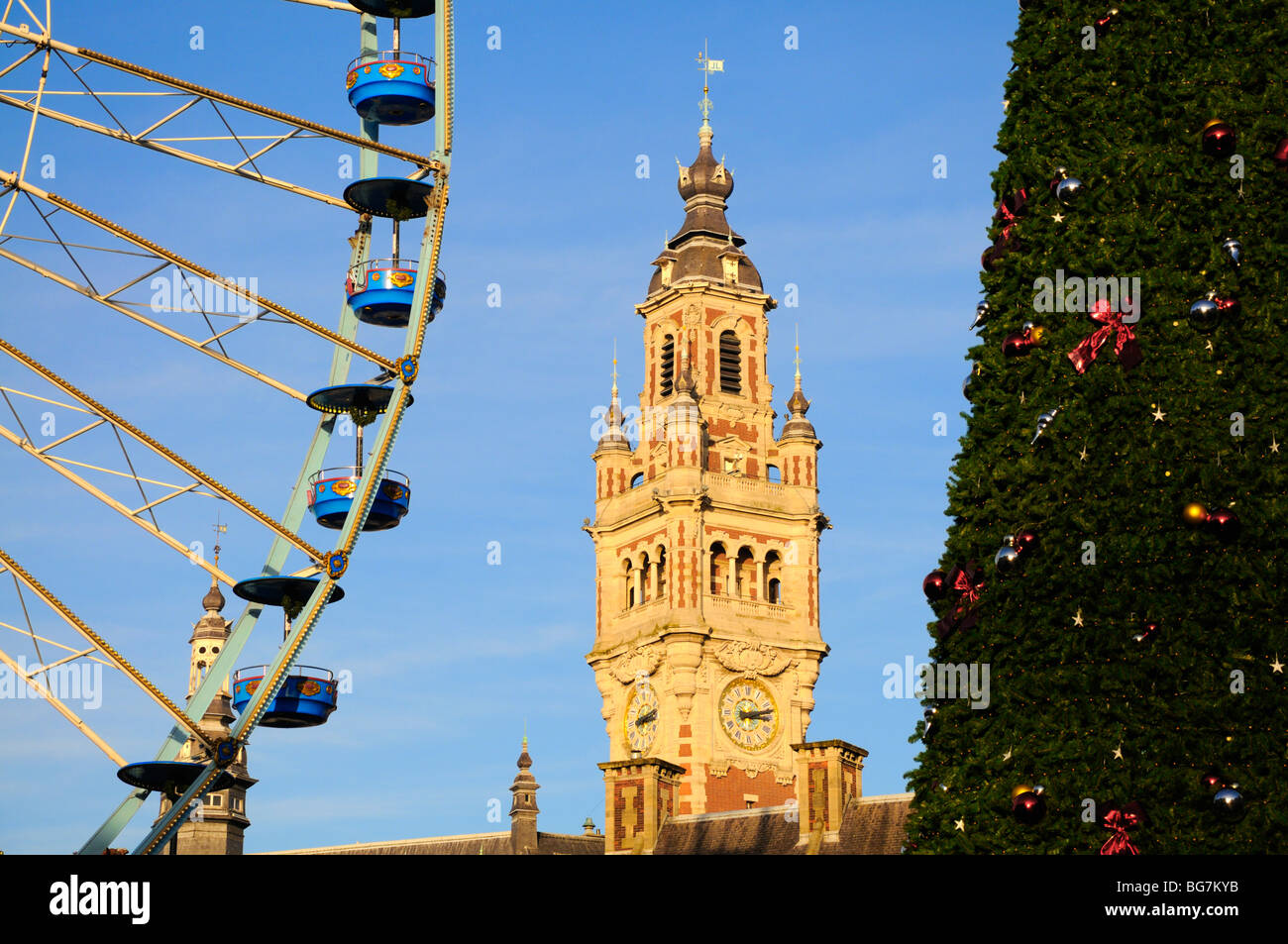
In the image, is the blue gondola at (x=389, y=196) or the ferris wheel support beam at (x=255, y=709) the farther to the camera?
the blue gondola at (x=389, y=196)

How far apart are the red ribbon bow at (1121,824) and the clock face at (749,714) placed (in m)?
74.4

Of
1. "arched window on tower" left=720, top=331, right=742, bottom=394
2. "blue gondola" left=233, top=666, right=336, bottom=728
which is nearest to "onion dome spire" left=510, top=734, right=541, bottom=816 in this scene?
"arched window on tower" left=720, top=331, right=742, bottom=394

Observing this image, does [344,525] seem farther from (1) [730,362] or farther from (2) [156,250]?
(1) [730,362]

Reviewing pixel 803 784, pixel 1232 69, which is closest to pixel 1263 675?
pixel 1232 69

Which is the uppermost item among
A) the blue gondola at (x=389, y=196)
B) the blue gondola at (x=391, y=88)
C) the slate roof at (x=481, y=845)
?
the blue gondola at (x=391, y=88)

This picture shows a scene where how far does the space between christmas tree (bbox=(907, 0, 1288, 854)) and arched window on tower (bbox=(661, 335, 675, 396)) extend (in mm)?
79344

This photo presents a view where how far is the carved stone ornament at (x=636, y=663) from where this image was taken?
9906 cm

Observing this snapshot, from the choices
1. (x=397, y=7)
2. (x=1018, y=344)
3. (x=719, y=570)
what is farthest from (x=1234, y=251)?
(x=719, y=570)

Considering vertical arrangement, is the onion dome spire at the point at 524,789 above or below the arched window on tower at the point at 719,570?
below

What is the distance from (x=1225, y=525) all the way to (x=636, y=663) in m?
77.3

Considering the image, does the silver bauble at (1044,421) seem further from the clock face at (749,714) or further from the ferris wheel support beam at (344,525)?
the clock face at (749,714)

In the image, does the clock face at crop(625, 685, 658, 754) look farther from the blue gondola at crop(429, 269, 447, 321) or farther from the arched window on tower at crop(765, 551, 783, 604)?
the blue gondola at crop(429, 269, 447, 321)

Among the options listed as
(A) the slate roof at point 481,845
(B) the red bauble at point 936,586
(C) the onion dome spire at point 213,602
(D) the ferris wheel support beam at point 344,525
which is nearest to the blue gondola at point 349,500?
(D) the ferris wheel support beam at point 344,525
